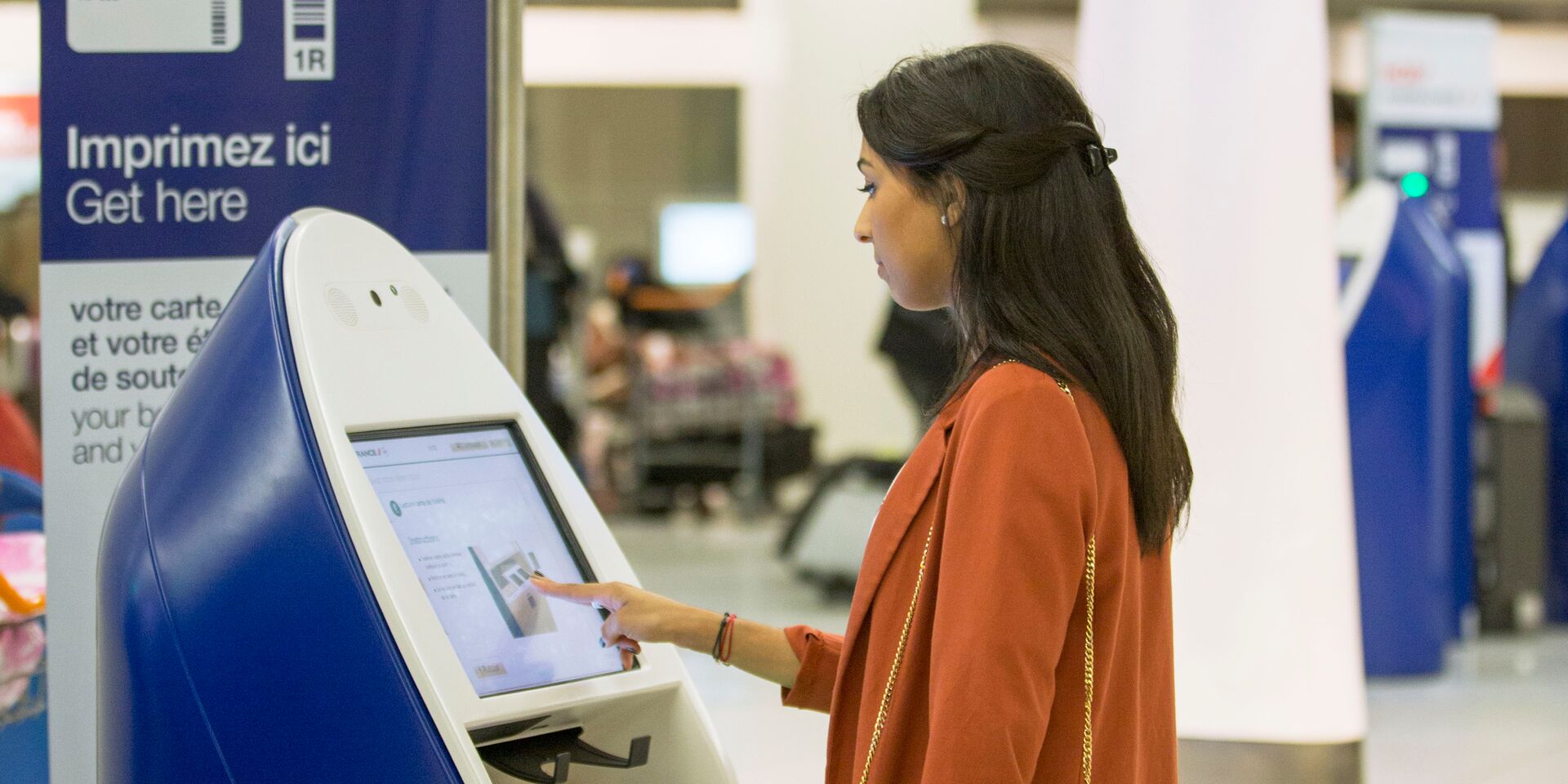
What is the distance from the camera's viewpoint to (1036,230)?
128 cm

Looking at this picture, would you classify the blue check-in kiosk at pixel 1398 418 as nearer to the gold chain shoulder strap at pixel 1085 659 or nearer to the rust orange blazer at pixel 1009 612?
the rust orange blazer at pixel 1009 612

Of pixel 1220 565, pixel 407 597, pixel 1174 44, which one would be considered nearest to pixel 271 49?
pixel 407 597

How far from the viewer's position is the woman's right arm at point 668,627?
4.81 feet

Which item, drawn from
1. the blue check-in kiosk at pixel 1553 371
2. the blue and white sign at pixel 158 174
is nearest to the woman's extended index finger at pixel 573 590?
the blue and white sign at pixel 158 174

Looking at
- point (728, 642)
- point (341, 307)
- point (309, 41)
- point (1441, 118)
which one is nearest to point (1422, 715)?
point (728, 642)

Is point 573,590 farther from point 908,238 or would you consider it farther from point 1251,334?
point 1251,334

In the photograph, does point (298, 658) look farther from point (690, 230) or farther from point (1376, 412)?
point (690, 230)

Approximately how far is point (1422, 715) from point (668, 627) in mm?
3355

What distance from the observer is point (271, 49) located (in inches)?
75.5

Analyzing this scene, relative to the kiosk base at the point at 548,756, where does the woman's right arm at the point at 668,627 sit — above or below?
above

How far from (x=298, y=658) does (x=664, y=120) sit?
40.4ft

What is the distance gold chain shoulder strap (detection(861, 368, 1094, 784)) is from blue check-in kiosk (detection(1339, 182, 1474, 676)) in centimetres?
352

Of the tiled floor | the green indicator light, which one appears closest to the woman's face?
the tiled floor

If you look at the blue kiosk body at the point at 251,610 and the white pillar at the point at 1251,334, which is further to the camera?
the white pillar at the point at 1251,334
